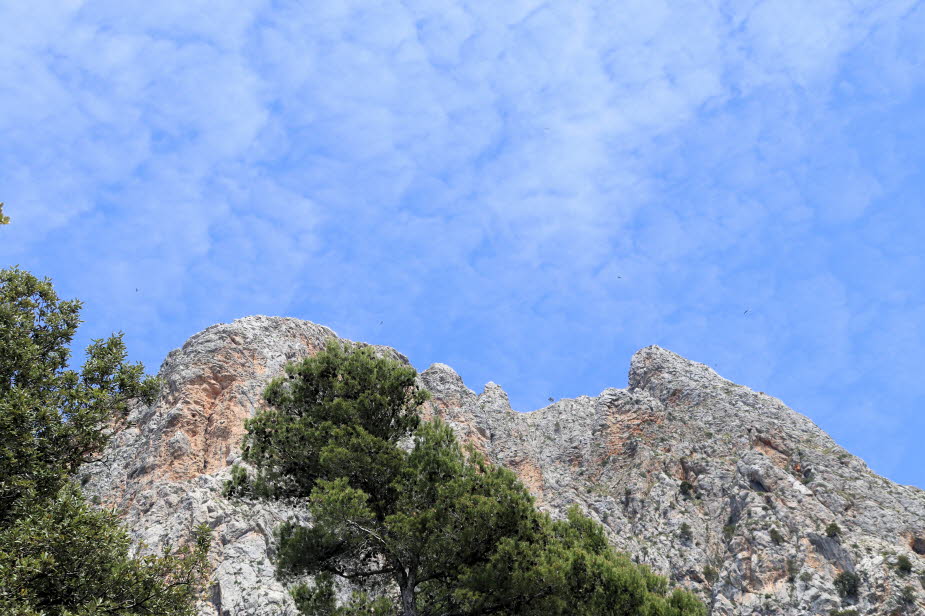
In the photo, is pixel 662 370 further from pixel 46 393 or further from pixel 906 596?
pixel 46 393

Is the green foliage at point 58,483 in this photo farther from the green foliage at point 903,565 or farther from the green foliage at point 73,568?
the green foliage at point 903,565

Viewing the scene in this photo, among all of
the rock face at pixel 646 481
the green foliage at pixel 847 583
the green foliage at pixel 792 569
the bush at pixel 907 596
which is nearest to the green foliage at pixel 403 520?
the rock face at pixel 646 481

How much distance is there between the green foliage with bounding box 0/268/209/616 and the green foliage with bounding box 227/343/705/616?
5.01 meters

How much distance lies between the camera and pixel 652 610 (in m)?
22.7

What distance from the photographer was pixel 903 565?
64125 mm

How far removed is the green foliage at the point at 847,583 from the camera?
62844 mm

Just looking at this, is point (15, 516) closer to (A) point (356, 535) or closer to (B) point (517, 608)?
(A) point (356, 535)

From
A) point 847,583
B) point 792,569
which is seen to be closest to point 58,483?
point 792,569

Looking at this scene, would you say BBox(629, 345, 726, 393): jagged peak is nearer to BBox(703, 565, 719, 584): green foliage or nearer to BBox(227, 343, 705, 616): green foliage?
BBox(703, 565, 719, 584): green foliage

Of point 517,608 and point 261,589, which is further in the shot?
point 261,589

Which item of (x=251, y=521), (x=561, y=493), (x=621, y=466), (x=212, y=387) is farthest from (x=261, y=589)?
(x=621, y=466)

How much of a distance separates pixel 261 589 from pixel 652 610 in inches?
1369

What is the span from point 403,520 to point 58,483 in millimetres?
9255

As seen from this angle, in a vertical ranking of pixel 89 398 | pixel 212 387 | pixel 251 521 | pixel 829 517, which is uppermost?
pixel 212 387
